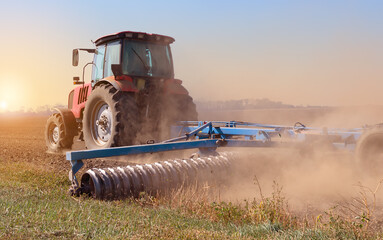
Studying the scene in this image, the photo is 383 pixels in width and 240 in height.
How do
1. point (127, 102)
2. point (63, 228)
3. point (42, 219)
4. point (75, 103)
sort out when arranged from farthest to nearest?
point (75, 103) → point (127, 102) → point (42, 219) → point (63, 228)

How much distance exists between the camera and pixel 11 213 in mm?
3871

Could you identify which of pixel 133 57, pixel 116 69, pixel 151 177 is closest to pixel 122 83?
pixel 116 69

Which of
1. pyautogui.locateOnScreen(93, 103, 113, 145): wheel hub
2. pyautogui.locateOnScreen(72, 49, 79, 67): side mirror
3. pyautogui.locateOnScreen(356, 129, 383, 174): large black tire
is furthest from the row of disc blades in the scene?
pyautogui.locateOnScreen(72, 49, 79, 67): side mirror

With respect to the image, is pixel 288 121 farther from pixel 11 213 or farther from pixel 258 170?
pixel 11 213

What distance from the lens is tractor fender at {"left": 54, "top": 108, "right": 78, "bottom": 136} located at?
938 centimetres

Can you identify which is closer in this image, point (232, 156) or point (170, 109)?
point (232, 156)

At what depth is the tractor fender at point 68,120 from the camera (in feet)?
30.8

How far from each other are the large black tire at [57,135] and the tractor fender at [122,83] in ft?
8.12

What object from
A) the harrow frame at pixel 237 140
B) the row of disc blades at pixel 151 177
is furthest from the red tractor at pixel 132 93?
the row of disc blades at pixel 151 177

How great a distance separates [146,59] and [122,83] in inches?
34.4

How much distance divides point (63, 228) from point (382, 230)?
321 cm

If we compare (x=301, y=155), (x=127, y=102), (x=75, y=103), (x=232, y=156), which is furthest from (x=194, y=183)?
(x=75, y=103)

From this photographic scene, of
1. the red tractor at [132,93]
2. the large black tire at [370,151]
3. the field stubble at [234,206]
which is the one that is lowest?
the field stubble at [234,206]

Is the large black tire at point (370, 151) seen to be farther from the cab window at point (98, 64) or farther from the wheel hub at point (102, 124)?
the cab window at point (98, 64)
